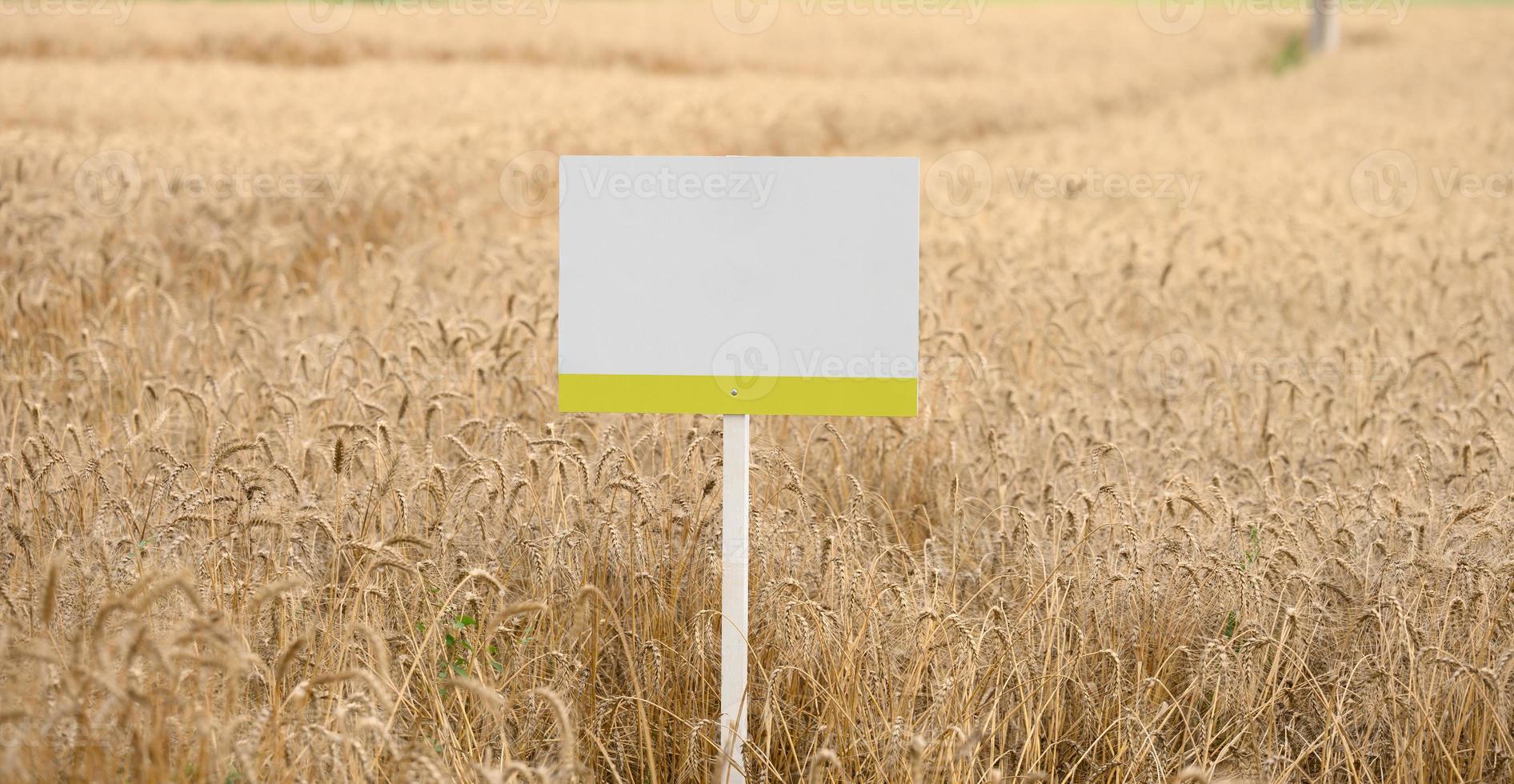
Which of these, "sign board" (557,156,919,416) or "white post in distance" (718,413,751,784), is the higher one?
"sign board" (557,156,919,416)

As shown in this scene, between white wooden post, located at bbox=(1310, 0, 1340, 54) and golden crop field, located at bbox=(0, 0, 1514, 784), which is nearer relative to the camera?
golden crop field, located at bbox=(0, 0, 1514, 784)

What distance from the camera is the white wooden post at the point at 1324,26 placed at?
27.1m

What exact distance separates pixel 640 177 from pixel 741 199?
0.25 m

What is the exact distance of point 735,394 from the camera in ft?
7.84

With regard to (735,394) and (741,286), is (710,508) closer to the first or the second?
(735,394)

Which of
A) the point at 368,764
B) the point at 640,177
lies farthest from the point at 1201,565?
the point at 368,764

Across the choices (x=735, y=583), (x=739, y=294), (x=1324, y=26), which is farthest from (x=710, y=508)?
(x=1324, y=26)

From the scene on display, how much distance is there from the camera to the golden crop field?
92.5 inches

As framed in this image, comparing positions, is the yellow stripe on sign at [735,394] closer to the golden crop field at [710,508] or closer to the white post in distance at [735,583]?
the white post in distance at [735,583]

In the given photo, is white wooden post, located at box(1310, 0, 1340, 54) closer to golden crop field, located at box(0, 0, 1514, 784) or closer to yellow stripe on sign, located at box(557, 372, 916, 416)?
golden crop field, located at box(0, 0, 1514, 784)

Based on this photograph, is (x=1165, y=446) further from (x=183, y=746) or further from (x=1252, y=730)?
(x=183, y=746)

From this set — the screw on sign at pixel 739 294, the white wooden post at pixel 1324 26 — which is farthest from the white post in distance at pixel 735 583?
the white wooden post at pixel 1324 26

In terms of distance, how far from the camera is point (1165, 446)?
3920 mm

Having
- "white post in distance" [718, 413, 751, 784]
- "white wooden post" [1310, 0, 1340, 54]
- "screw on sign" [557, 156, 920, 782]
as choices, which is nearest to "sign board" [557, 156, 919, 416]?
"screw on sign" [557, 156, 920, 782]
